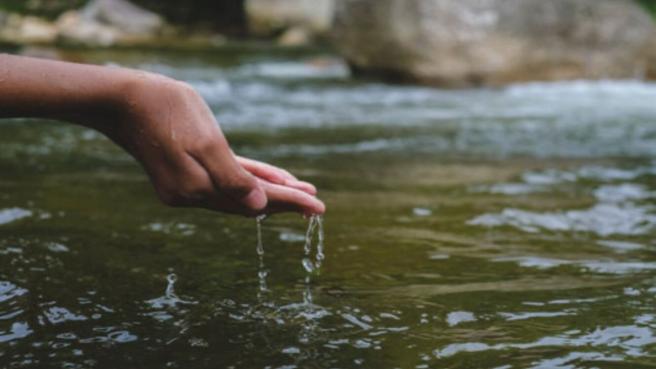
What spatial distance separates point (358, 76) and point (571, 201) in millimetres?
8635

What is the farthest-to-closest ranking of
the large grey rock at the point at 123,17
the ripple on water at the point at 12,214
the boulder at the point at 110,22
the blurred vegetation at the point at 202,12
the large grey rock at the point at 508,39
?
the blurred vegetation at the point at 202,12 < the large grey rock at the point at 123,17 < the boulder at the point at 110,22 < the large grey rock at the point at 508,39 < the ripple on water at the point at 12,214

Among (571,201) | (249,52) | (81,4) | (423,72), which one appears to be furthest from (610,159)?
(81,4)

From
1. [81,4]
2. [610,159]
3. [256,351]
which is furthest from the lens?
[81,4]

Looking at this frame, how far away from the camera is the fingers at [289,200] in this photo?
189cm

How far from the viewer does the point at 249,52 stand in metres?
19.4

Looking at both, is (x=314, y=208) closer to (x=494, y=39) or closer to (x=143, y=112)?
(x=143, y=112)

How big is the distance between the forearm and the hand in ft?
0.12

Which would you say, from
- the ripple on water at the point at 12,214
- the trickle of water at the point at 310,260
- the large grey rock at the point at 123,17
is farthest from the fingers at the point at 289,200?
the large grey rock at the point at 123,17

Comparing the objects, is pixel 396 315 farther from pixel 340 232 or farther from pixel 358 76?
pixel 358 76

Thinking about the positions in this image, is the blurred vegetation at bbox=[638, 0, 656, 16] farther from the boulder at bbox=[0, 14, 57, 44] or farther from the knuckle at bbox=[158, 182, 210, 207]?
the boulder at bbox=[0, 14, 57, 44]

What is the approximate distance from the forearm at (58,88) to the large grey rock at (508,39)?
9108 mm

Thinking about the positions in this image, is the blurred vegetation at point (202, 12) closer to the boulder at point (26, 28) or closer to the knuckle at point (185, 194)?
the boulder at point (26, 28)

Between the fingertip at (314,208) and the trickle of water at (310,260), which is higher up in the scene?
the fingertip at (314,208)

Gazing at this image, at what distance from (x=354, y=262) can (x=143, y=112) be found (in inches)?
47.4
